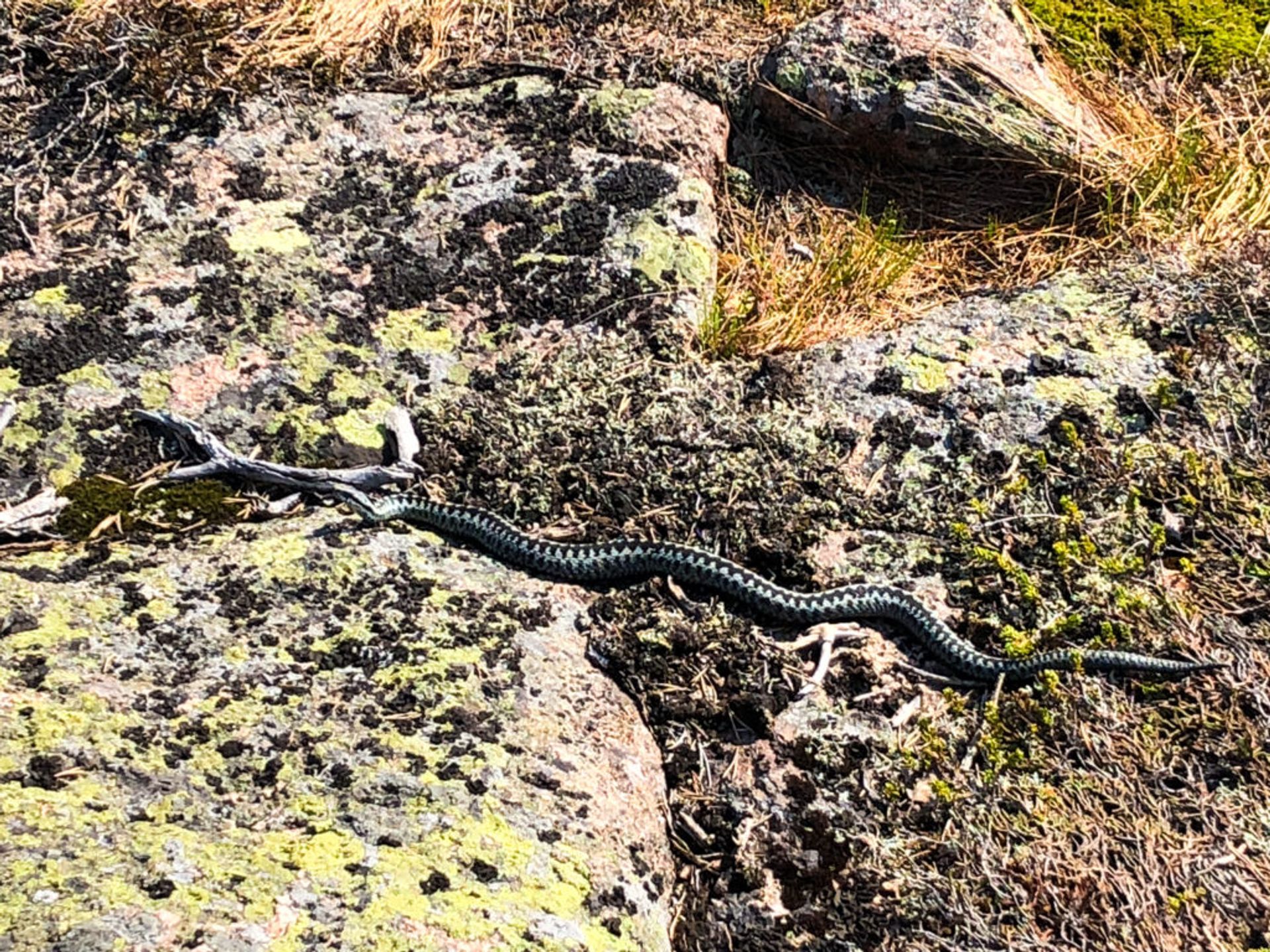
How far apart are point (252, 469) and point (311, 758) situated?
1.91 meters

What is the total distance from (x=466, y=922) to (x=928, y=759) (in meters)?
1.99

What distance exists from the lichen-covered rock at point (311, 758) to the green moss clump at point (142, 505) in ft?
0.65

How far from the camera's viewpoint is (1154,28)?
7.49m

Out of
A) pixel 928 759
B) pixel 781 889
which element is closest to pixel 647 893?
pixel 781 889

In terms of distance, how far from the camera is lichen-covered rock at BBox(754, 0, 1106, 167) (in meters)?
6.78

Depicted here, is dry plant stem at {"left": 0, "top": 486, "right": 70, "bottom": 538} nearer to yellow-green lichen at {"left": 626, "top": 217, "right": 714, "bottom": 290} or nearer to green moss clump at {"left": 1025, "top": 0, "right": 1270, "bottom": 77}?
yellow-green lichen at {"left": 626, "top": 217, "right": 714, "bottom": 290}

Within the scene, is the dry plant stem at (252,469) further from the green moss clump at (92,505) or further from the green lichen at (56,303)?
the green lichen at (56,303)

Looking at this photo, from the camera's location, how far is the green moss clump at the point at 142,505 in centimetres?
505

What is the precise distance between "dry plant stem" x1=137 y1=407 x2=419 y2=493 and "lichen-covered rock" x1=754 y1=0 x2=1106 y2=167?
11.9 feet

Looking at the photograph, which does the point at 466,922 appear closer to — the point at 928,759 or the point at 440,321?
the point at 928,759

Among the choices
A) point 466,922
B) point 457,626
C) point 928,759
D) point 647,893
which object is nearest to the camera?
point 466,922

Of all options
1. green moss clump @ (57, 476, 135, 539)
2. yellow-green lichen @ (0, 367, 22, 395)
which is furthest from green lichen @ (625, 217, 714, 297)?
yellow-green lichen @ (0, 367, 22, 395)

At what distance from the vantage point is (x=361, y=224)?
20.8ft

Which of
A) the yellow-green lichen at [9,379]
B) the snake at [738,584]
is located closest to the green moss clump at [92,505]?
the yellow-green lichen at [9,379]
